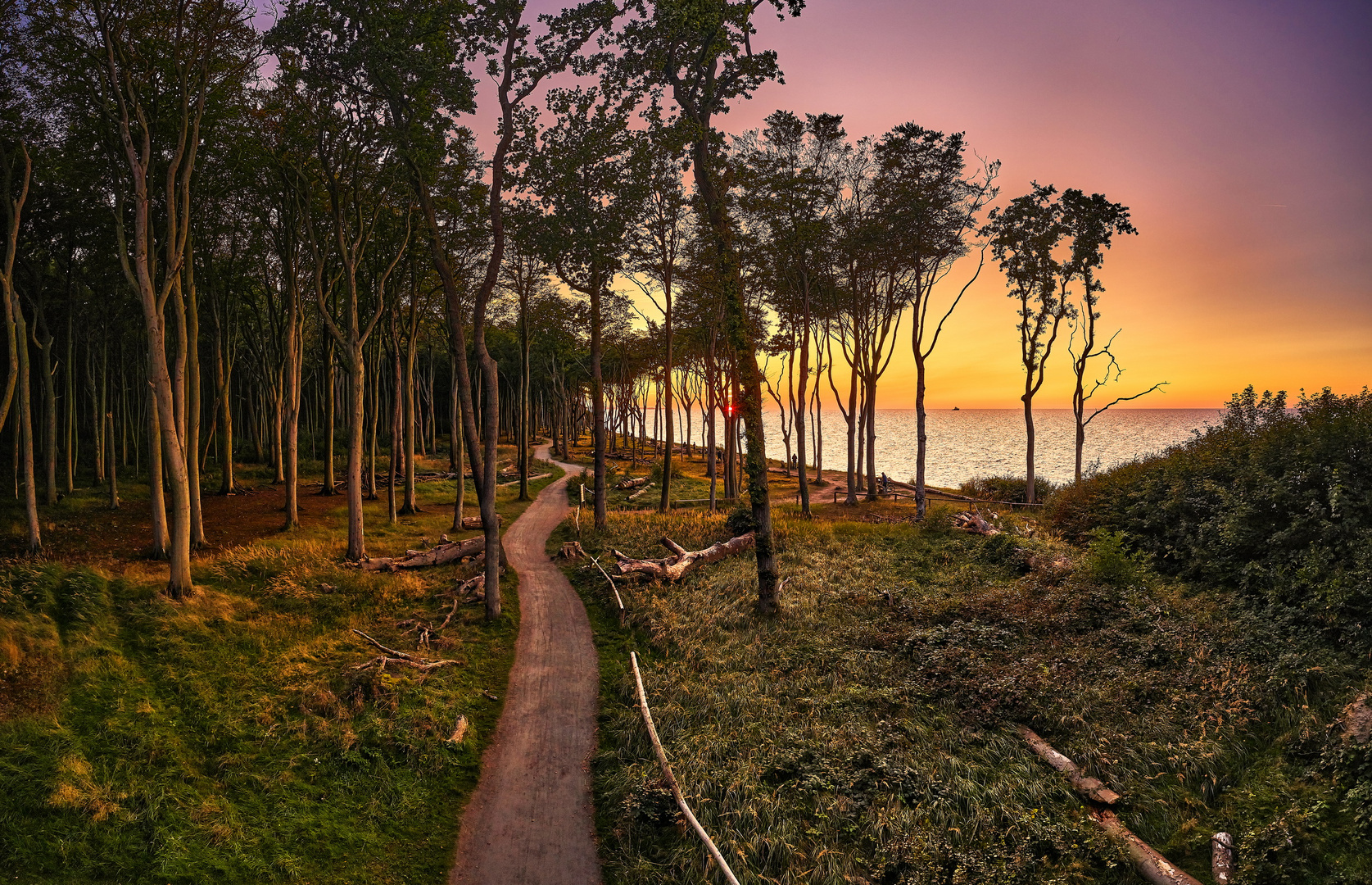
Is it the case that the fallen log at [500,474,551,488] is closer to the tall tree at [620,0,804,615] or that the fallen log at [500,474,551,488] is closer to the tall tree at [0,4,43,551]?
the tall tree at [0,4,43,551]

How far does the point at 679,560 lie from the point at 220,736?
1273 cm

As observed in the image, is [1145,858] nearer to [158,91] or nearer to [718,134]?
[718,134]

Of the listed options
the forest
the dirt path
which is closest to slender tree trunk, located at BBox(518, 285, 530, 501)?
the forest

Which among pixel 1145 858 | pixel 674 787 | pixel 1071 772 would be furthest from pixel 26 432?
pixel 1145 858

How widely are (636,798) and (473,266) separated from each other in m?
25.8

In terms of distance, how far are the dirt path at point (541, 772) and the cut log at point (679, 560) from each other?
2466 millimetres

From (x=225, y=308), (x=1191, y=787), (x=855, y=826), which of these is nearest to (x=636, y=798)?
(x=855, y=826)

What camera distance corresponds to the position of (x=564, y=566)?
69.2 feet

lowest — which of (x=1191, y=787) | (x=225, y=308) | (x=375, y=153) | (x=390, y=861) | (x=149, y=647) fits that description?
(x=390, y=861)

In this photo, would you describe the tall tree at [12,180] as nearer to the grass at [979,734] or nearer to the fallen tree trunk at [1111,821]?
the grass at [979,734]

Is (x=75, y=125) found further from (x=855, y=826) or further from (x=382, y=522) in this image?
(x=855, y=826)

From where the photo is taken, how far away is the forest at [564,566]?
750cm

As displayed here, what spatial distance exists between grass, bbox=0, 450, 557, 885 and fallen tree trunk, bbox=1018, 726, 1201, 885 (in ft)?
28.3

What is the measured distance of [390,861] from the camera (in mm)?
7562
